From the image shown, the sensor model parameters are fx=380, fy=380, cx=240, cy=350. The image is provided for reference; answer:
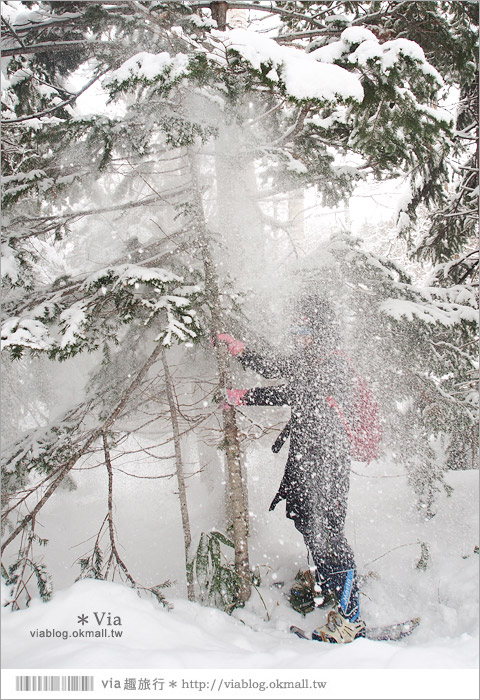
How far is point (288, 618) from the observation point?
11.9 feet

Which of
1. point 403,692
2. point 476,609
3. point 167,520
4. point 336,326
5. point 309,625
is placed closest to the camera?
point 403,692

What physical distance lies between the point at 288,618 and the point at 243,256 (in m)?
4.17

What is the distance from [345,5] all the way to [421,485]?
577 centimetres

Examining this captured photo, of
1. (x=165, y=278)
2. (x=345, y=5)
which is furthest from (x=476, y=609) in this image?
(x=345, y=5)

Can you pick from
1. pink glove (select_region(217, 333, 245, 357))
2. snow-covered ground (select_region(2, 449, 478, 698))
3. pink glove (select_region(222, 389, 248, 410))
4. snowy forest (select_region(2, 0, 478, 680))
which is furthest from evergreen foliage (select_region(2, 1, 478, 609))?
pink glove (select_region(222, 389, 248, 410))

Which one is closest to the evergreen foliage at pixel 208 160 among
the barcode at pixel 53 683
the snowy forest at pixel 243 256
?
the snowy forest at pixel 243 256

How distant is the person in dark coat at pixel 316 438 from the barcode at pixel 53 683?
2.21 m

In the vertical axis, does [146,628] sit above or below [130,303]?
below

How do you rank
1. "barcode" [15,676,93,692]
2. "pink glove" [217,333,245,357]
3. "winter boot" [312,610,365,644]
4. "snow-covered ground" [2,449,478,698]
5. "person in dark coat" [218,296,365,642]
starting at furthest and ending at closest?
"pink glove" [217,333,245,357]
"person in dark coat" [218,296,365,642]
"winter boot" [312,610,365,644]
"snow-covered ground" [2,449,478,698]
"barcode" [15,676,93,692]

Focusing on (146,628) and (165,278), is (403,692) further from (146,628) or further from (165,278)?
(165,278)

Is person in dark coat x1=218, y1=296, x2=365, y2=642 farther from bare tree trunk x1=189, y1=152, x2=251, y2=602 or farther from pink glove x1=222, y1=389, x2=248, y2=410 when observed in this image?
bare tree trunk x1=189, y1=152, x2=251, y2=602

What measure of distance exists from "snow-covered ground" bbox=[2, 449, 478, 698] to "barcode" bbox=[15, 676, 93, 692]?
0.22 feet

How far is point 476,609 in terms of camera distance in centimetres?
313

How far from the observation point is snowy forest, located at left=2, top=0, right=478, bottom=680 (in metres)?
3.00
